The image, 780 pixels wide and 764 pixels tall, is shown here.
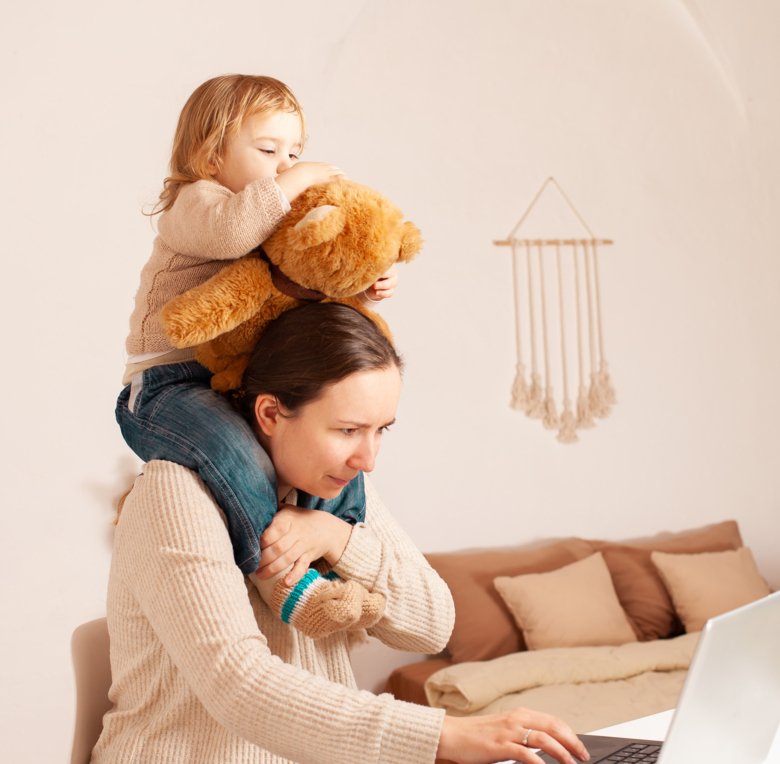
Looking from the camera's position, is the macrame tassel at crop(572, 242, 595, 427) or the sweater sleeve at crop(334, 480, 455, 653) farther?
the macrame tassel at crop(572, 242, 595, 427)

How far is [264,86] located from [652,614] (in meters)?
2.92

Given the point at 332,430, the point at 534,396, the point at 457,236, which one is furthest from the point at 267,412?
the point at 534,396

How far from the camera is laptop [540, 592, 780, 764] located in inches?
41.2

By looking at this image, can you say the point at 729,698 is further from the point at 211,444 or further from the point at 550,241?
the point at 550,241

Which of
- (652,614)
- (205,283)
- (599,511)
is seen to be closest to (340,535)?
(205,283)

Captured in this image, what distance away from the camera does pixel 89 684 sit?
1.59m

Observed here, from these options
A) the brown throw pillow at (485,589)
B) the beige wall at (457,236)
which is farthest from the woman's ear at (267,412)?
the brown throw pillow at (485,589)

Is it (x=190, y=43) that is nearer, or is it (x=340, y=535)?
(x=340, y=535)

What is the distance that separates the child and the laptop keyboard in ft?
1.26

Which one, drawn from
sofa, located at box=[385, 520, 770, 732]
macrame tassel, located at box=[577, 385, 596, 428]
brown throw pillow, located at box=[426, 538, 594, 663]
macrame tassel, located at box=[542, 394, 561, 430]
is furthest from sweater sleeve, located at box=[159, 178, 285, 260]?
macrame tassel, located at box=[577, 385, 596, 428]

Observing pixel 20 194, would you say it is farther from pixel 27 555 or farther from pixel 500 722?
pixel 500 722

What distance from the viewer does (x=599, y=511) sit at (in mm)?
4328

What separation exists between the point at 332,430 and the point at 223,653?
361mm

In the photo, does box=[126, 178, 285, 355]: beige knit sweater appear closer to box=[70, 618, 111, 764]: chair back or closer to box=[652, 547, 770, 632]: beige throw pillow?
box=[70, 618, 111, 764]: chair back
